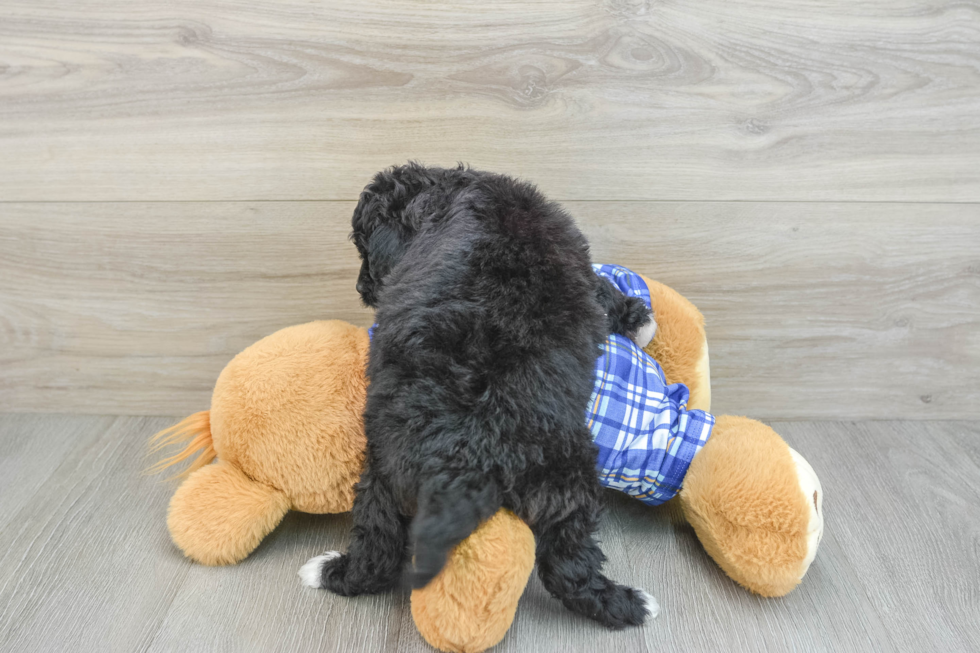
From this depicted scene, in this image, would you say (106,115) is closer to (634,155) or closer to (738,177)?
(634,155)

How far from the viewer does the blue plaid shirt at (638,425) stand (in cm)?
88

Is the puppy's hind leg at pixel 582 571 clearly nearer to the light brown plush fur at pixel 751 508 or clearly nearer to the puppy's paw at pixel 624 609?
the puppy's paw at pixel 624 609

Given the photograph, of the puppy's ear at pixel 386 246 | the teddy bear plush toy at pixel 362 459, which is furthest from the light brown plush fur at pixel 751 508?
the puppy's ear at pixel 386 246

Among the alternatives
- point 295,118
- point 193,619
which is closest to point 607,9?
point 295,118

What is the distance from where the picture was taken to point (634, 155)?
1119 millimetres

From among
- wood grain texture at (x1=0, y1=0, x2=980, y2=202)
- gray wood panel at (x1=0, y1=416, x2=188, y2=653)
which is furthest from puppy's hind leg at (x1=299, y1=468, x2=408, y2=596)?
wood grain texture at (x1=0, y1=0, x2=980, y2=202)

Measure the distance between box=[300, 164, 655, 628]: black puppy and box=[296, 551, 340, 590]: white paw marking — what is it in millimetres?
78

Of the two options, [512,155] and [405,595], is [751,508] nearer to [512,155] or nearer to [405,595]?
[405,595]

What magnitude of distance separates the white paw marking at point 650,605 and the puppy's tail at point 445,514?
288 mm

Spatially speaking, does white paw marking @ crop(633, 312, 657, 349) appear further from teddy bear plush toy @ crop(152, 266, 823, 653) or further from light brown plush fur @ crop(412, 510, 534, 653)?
light brown plush fur @ crop(412, 510, 534, 653)

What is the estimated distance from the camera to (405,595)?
0.90 metres

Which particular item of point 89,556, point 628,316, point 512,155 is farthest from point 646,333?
point 89,556

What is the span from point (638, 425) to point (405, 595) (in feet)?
1.30

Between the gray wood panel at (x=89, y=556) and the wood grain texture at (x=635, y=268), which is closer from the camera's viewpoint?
the gray wood panel at (x=89, y=556)
